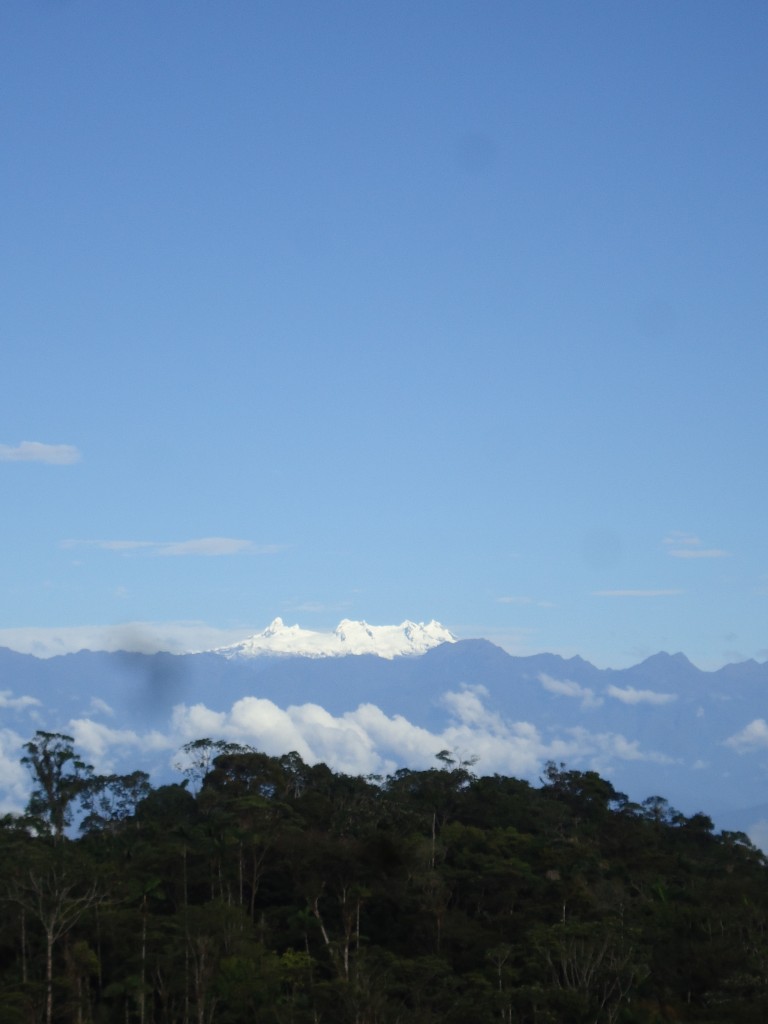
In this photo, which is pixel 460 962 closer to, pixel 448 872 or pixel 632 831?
pixel 448 872

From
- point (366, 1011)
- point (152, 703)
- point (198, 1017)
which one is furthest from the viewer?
point (152, 703)

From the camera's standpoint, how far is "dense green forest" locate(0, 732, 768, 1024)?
50.7 m

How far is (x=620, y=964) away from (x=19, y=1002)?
987 inches

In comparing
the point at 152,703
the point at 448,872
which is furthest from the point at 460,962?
the point at 152,703

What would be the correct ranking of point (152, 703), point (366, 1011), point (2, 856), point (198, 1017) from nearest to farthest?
point (366, 1011)
point (198, 1017)
point (2, 856)
point (152, 703)

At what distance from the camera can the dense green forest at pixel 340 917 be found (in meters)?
50.7

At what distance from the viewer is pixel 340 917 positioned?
211 ft

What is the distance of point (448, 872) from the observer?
64875mm

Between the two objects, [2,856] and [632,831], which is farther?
[632,831]

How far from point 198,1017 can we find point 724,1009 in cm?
2187

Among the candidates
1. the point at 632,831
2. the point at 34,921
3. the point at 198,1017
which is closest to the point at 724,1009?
the point at 198,1017

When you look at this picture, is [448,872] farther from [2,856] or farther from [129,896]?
[2,856]

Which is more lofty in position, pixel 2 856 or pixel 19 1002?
pixel 2 856

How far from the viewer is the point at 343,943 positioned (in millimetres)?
56812
